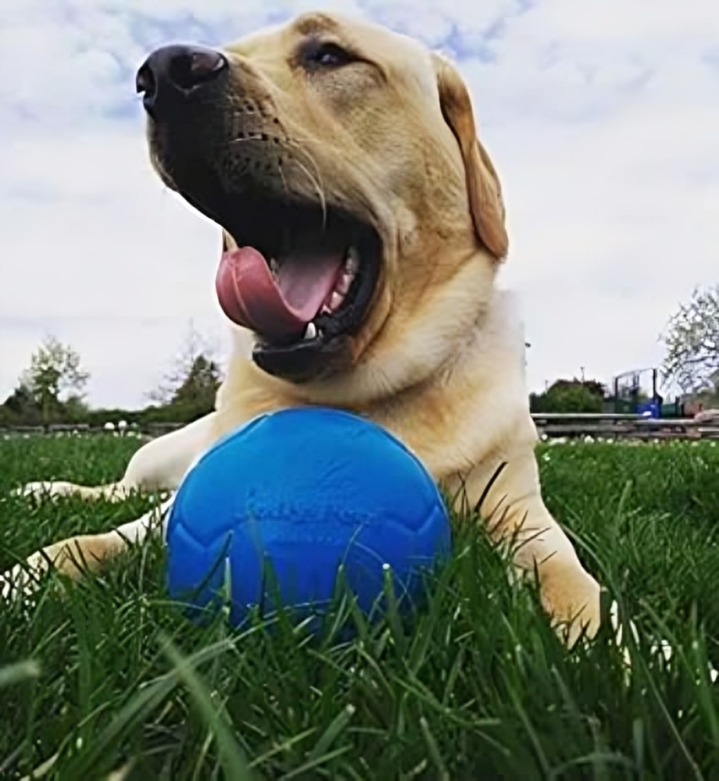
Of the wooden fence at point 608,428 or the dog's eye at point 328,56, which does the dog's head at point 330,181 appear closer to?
the dog's eye at point 328,56

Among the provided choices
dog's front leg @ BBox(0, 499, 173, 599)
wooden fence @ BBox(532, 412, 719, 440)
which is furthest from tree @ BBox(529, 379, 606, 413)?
dog's front leg @ BBox(0, 499, 173, 599)

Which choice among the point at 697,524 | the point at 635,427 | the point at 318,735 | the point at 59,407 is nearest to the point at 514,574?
the point at 318,735

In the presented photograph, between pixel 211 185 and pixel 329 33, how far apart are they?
24.7 inches

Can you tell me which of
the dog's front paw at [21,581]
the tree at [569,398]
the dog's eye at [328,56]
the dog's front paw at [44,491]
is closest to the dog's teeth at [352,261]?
the dog's eye at [328,56]

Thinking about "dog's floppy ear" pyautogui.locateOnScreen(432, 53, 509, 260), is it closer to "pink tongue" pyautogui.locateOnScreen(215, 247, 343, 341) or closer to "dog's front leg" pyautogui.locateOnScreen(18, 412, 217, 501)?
"pink tongue" pyautogui.locateOnScreen(215, 247, 343, 341)

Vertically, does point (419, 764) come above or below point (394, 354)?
above

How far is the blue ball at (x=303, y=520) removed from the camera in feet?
5.57

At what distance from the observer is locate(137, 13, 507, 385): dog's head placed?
2396 millimetres

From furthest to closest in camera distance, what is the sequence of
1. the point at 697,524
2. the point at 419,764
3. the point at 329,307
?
the point at 697,524 → the point at 329,307 → the point at 419,764

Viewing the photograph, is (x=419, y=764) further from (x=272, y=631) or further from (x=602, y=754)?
(x=272, y=631)

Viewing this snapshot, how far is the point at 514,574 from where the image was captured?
1858 millimetres

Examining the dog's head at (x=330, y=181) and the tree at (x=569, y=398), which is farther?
the tree at (x=569, y=398)

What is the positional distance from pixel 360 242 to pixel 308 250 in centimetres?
13

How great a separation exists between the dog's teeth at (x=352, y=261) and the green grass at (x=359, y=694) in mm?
1122
